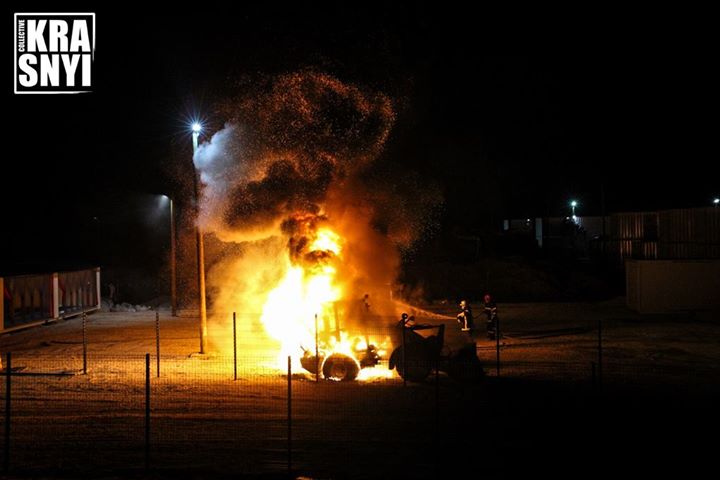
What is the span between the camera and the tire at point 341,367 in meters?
15.6

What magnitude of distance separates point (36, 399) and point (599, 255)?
1595 inches

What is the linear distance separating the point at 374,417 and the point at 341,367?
11.6 ft

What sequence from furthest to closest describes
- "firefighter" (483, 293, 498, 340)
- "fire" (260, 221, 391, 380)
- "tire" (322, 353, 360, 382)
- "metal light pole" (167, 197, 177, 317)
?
1. "metal light pole" (167, 197, 177, 317)
2. "firefighter" (483, 293, 498, 340)
3. "fire" (260, 221, 391, 380)
4. "tire" (322, 353, 360, 382)

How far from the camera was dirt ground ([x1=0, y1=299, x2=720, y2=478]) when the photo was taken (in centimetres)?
949

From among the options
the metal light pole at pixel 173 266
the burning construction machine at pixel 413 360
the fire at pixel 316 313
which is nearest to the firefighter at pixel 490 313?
the fire at pixel 316 313

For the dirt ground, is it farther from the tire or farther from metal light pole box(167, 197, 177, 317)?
metal light pole box(167, 197, 177, 317)

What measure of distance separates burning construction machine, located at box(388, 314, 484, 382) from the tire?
0.92 meters

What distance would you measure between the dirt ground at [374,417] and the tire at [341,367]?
54 cm

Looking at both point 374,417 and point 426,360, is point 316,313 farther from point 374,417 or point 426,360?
point 374,417

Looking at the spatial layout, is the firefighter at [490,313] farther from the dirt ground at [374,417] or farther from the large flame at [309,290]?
the large flame at [309,290]

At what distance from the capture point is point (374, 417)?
12.1 metres

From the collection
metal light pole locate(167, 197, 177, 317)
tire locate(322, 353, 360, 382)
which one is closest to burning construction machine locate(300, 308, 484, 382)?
tire locate(322, 353, 360, 382)

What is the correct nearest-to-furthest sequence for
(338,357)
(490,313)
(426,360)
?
(426,360) < (338,357) < (490,313)

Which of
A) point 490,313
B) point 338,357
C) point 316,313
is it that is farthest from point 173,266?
point 338,357
